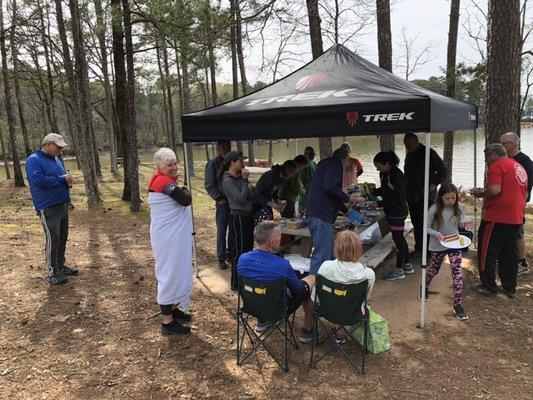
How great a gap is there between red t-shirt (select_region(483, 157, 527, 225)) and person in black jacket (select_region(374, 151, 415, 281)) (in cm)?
90

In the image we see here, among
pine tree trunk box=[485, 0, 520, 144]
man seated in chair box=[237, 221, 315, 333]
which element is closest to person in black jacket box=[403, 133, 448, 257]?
pine tree trunk box=[485, 0, 520, 144]

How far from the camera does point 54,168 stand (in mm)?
4871

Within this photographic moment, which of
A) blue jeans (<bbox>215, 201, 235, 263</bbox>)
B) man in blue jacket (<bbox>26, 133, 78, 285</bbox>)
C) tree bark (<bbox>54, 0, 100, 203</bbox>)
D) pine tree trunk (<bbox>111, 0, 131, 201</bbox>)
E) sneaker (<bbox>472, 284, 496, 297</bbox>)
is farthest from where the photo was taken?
tree bark (<bbox>54, 0, 100, 203</bbox>)

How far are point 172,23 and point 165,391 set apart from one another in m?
7.01

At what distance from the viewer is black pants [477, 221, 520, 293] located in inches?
174

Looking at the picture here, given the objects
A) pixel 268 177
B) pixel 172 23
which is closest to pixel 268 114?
pixel 268 177

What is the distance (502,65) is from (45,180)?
586cm

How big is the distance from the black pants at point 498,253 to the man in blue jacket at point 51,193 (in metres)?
4.87

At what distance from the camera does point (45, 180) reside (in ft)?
15.5

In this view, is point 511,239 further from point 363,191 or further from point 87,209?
point 87,209

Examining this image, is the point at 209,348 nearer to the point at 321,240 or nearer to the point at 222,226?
the point at 321,240

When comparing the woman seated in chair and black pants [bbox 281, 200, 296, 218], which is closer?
the woman seated in chair

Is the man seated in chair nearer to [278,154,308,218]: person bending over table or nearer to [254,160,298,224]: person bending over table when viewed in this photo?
[254,160,298,224]: person bending over table

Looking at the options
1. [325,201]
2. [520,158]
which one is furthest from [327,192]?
[520,158]
